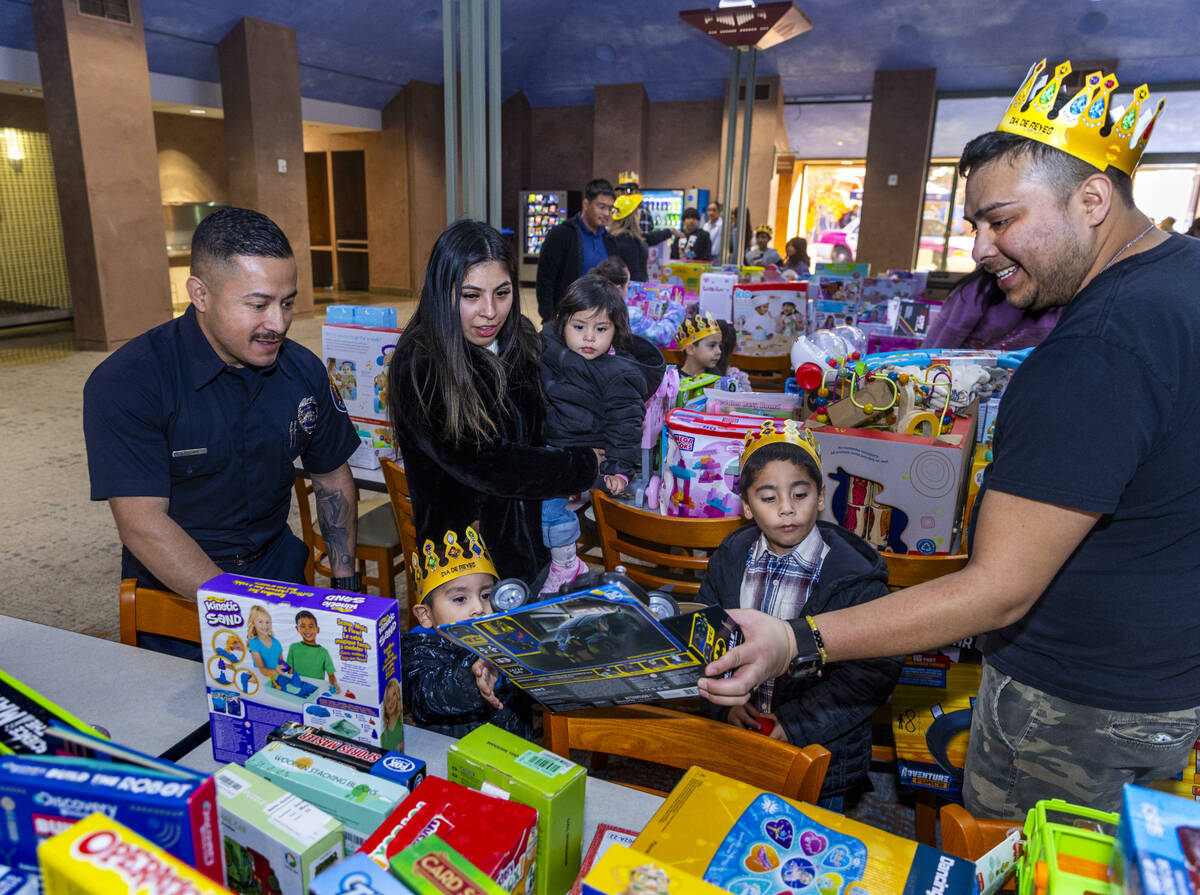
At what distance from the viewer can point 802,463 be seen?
1.85 metres

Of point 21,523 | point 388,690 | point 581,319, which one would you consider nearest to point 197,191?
point 21,523

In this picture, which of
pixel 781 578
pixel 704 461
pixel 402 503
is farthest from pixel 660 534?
pixel 402 503

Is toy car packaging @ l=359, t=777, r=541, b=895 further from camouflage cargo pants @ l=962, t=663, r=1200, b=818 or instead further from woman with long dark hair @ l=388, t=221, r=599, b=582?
woman with long dark hair @ l=388, t=221, r=599, b=582

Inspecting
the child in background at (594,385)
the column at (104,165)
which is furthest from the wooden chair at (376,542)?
the column at (104,165)

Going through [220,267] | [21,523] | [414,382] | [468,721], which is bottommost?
[21,523]

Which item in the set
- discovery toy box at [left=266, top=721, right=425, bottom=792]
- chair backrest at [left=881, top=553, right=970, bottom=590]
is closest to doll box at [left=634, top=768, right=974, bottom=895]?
discovery toy box at [left=266, top=721, right=425, bottom=792]

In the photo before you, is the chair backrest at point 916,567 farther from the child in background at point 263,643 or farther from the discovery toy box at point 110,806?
the discovery toy box at point 110,806

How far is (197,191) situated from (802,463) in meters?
13.3

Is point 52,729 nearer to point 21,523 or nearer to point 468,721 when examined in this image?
point 468,721

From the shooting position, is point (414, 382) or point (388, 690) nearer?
point (388, 690)

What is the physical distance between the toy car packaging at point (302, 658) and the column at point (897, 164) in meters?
13.8

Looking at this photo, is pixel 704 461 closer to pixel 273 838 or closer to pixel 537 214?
pixel 273 838

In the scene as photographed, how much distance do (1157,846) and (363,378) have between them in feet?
9.36

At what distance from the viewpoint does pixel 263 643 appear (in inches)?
44.9
